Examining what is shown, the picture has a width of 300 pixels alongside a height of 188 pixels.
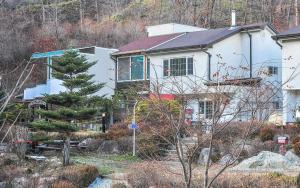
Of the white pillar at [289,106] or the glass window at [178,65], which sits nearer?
the white pillar at [289,106]

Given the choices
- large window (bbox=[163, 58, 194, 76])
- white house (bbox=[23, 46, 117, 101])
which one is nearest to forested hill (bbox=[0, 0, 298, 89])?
white house (bbox=[23, 46, 117, 101])

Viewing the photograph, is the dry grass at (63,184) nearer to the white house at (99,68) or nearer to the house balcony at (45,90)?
the house balcony at (45,90)

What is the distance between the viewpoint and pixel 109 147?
25781 mm

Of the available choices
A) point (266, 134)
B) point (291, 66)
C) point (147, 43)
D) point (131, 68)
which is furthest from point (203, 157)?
point (147, 43)

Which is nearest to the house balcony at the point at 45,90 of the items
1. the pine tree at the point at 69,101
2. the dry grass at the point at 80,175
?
the pine tree at the point at 69,101

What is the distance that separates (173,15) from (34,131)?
37.4 m

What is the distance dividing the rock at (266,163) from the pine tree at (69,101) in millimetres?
7903

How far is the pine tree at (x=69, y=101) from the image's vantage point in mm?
24125

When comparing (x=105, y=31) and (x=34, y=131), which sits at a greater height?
(x=105, y=31)

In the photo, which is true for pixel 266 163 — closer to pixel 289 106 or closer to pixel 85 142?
pixel 289 106

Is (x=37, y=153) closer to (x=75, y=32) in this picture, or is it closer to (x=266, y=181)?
(x=266, y=181)

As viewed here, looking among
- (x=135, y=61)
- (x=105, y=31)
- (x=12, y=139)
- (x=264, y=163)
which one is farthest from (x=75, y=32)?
(x=264, y=163)

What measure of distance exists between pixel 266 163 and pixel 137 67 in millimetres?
17473

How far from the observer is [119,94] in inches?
1308
